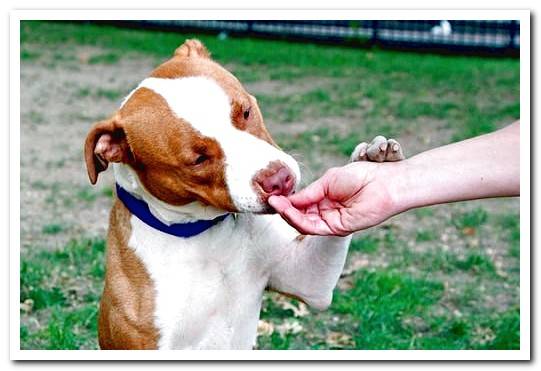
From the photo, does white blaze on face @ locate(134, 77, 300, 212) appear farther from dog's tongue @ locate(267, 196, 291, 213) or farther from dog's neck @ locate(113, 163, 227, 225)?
dog's neck @ locate(113, 163, 227, 225)

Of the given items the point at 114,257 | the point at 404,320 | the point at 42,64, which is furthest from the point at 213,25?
the point at 114,257

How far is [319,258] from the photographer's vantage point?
3.57m

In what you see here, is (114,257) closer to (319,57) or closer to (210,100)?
(210,100)

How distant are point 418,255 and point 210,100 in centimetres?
318

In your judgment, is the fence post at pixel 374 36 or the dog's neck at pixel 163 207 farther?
the fence post at pixel 374 36

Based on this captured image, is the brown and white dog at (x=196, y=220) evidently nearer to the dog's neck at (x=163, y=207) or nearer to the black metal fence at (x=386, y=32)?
the dog's neck at (x=163, y=207)

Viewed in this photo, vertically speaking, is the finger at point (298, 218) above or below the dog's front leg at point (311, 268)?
above

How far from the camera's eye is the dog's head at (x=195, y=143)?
3.13 metres

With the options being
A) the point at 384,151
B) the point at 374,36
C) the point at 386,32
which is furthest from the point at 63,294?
the point at 386,32

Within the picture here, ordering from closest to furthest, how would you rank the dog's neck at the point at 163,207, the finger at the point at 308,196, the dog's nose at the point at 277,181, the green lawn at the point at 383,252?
1. the dog's nose at the point at 277,181
2. the finger at the point at 308,196
3. the dog's neck at the point at 163,207
4. the green lawn at the point at 383,252

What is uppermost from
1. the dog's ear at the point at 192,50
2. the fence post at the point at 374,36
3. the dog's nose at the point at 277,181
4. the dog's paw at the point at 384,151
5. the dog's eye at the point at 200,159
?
the fence post at the point at 374,36

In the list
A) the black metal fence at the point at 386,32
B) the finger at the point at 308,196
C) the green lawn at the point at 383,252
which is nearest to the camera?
the finger at the point at 308,196

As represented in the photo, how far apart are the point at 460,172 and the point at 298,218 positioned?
1.79 ft
